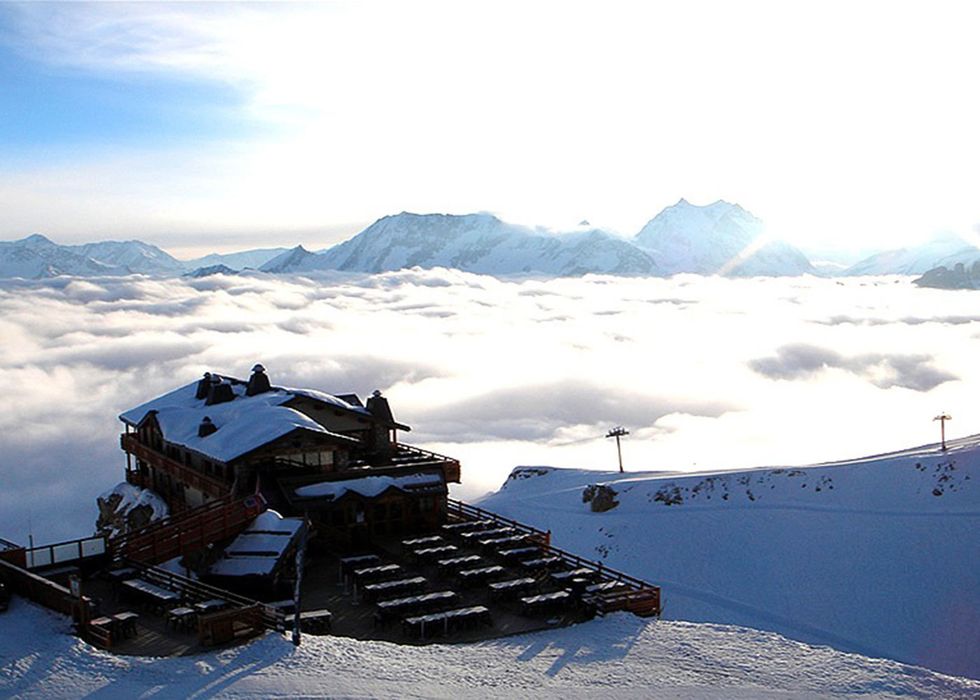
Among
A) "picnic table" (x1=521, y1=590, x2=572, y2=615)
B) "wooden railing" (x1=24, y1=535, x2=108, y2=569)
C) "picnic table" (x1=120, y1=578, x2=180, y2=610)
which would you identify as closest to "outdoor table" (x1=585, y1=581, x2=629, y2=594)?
"picnic table" (x1=521, y1=590, x2=572, y2=615)

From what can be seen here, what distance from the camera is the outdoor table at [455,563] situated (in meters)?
32.7

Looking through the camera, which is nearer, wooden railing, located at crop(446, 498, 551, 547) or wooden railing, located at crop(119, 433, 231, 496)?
wooden railing, located at crop(119, 433, 231, 496)

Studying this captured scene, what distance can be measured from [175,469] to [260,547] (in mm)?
12318

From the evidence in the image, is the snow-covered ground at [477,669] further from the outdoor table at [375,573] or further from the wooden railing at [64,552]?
the outdoor table at [375,573]

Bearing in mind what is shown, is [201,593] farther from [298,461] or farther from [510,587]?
[298,461]

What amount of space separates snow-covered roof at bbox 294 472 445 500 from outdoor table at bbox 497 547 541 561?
208 inches

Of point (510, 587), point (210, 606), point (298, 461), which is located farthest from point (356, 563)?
point (210, 606)

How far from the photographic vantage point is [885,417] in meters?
155

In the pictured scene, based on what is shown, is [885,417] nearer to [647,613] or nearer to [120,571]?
[647,613]

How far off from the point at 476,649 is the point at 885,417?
147 metres

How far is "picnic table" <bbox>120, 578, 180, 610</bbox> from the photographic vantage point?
84.8ft

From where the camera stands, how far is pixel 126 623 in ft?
78.0

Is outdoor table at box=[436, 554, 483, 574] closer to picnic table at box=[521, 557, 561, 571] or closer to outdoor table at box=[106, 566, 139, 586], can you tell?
picnic table at box=[521, 557, 561, 571]

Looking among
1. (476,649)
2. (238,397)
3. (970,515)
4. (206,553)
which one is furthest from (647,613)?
(970,515)
